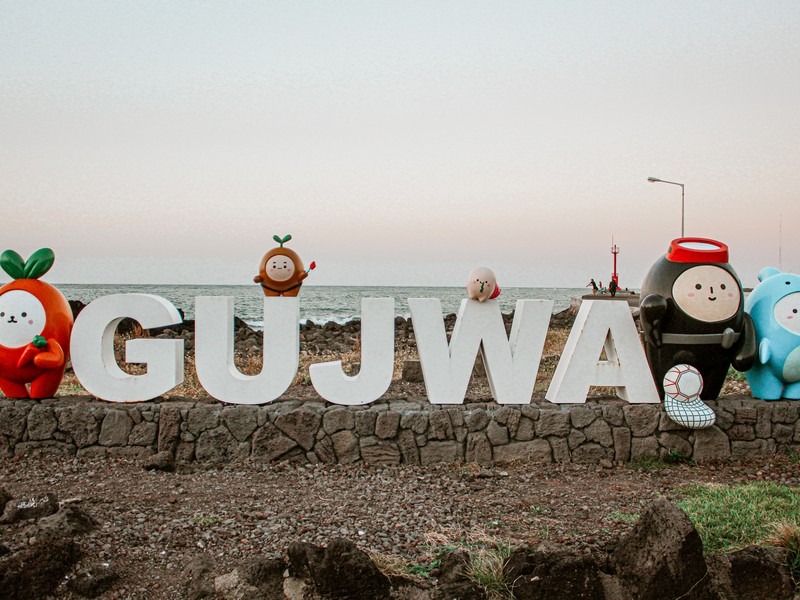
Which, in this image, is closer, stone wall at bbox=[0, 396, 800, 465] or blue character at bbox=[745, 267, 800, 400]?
stone wall at bbox=[0, 396, 800, 465]

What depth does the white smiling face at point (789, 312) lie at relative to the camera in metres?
7.02

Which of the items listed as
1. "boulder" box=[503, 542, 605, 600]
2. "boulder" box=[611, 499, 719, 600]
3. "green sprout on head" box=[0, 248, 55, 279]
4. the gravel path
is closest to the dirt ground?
the gravel path

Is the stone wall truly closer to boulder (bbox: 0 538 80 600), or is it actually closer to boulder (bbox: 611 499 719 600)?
boulder (bbox: 0 538 80 600)

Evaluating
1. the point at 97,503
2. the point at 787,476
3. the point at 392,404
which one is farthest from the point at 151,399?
the point at 787,476

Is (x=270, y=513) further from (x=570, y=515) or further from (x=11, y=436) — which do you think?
(x=11, y=436)

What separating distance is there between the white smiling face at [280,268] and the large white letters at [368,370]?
2.00m

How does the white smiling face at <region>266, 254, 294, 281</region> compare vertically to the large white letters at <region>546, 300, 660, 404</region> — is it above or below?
above

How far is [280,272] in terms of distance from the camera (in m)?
8.80

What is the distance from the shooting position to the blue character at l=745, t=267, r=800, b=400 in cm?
702

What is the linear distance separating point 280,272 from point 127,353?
2294 millimetres

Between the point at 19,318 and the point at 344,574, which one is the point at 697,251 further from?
the point at 19,318

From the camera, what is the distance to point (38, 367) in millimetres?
7125

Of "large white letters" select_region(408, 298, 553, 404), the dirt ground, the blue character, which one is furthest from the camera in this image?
"large white letters" select_region(408, 298, 553, 404)

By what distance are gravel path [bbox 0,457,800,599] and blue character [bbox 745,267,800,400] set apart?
0.82m
